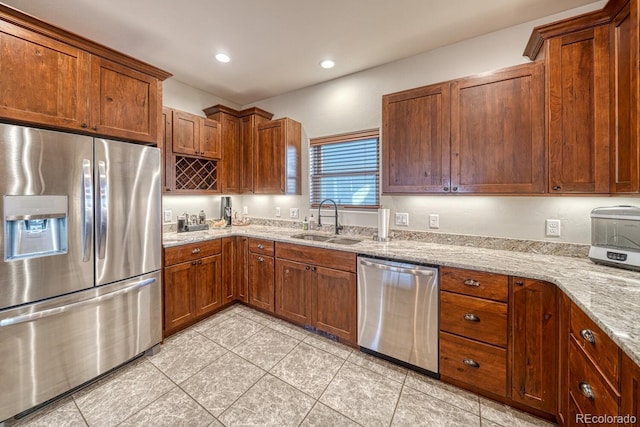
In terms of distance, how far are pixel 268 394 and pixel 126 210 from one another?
1.76m

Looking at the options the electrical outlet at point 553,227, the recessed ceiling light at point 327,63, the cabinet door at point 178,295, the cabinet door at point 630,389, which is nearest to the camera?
the cabinet door at point 630,389

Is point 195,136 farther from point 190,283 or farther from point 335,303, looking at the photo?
point 335,303

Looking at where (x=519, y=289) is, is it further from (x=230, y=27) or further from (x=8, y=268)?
(x=8, y=268)

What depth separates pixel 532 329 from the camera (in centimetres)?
157

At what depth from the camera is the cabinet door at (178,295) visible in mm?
2418

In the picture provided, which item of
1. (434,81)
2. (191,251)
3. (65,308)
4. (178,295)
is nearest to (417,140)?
(434,81)

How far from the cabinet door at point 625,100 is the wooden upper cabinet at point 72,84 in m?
3.21

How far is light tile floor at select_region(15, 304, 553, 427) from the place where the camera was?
62.2 inches

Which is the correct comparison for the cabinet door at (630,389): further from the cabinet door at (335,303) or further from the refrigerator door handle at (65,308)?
the refrigerator door handle at (65,308)

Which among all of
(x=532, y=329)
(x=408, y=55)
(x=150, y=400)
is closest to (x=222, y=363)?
(x=150, y=400)

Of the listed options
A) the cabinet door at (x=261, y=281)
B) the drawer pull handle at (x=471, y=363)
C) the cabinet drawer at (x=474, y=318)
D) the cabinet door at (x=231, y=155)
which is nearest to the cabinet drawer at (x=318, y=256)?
the cabinet door at (x=261, y=281)

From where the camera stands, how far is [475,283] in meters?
1.72

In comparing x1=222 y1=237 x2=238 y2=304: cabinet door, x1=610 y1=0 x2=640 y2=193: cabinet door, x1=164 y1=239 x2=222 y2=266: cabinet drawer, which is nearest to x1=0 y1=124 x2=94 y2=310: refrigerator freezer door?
x1=164 y1=239 x2=222 y2=266: cabinet drawer

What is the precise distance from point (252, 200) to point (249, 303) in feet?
5.08
